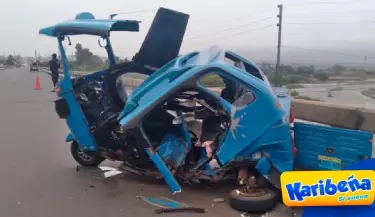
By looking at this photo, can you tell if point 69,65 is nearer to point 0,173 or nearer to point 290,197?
point 0,173

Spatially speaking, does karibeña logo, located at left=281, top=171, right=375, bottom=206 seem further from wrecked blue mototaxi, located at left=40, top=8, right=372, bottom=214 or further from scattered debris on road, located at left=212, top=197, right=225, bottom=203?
scattered debris on road, located at left=212, top=197, right=225, bottom=203

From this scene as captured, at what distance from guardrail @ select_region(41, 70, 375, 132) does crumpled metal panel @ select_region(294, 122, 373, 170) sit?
63.2 inches

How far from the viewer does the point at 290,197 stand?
8.94ft

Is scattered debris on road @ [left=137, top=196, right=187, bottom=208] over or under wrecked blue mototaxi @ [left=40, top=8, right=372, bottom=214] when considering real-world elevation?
under

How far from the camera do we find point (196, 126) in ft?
18.0

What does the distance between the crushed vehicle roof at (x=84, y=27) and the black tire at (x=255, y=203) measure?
2.93m

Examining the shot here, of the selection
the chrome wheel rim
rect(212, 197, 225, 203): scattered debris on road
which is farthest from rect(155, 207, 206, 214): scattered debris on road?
the chrome wheel rim

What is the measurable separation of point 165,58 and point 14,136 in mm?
4468

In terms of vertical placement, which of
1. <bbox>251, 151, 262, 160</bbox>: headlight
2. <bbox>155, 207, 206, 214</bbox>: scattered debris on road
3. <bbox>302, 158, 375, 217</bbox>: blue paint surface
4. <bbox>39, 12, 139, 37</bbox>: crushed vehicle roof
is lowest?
<bbox>155, 207, 206, 214</bbox>: scattered debris on road

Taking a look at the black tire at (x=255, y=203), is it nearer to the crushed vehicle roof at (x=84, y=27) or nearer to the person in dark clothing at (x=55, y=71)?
the crushed vehicle roof at (x=84, y=27)

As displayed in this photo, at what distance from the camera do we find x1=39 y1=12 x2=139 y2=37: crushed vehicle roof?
586 cm

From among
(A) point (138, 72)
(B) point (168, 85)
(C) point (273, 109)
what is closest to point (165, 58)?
(A) point (138, 72)

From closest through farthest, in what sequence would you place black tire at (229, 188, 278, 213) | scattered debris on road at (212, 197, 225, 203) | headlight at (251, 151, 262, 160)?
black tire at (229, 188, 278, 213) → headlight at (251, 151, 262, 160) → scattered debris on road at (212, 197, 225, 203)

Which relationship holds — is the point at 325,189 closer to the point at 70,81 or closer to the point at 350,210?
the point at 350,210
